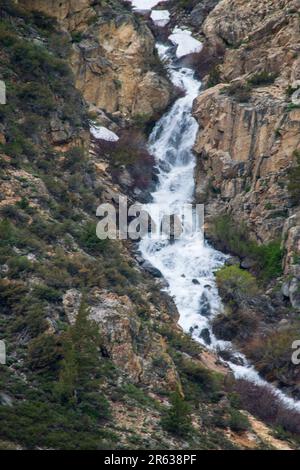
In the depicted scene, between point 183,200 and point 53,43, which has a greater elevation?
point 53,43

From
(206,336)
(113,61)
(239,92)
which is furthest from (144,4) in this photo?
(206,336)

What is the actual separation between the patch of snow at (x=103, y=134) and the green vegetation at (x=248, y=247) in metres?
7.47

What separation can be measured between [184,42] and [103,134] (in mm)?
11448

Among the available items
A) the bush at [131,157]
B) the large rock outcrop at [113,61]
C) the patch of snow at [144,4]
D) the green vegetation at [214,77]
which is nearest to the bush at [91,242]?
the bush at [131,157]

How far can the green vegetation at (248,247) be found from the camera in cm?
3788

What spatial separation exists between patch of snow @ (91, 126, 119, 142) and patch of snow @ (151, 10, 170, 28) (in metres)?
13.8

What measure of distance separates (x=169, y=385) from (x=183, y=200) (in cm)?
1868

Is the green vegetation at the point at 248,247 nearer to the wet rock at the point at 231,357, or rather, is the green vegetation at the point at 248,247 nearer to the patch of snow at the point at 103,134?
the wet rock at the point at 231,357

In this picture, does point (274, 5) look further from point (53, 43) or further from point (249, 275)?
point (249, 275)

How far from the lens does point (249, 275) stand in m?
37.7

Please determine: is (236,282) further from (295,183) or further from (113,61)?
(113,61)

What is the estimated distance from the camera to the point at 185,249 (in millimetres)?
40438

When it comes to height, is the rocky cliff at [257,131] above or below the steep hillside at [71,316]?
above
